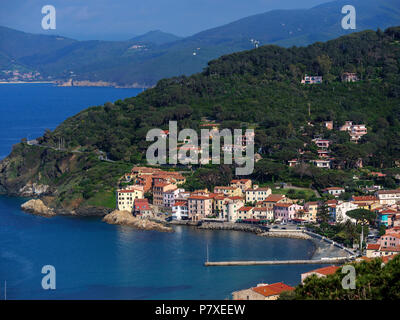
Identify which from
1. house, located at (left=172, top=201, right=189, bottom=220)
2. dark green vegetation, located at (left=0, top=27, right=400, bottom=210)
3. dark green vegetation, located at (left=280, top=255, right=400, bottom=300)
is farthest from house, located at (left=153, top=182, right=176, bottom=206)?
dark green vegetation, located at (left=280, top=255, right=400, bottom=300)

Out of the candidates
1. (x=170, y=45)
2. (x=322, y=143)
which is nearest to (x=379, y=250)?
(x=322, y=143)

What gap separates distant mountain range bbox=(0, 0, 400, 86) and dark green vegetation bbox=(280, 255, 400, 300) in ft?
213

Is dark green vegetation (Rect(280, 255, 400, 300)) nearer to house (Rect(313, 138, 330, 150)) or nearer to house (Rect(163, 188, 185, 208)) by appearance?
house (Rect(163, 188, 185, 208))

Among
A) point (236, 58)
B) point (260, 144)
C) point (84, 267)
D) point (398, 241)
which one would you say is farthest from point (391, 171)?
point (236, 58)

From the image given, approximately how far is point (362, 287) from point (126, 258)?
7.82m

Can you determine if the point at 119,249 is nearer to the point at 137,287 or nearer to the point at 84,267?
the point at 84,267

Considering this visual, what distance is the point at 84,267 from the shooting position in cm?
1497

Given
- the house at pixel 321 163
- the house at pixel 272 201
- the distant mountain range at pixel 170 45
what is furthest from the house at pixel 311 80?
the distant mountain range at pixel 170 45

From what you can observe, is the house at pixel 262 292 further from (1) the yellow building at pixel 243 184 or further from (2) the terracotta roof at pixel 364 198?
(1) the yellow building at pixel 243 184

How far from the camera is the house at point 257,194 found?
1975 cm

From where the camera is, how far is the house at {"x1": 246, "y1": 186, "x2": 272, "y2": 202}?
64.8 ft

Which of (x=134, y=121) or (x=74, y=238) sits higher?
(x=134, y=121)
